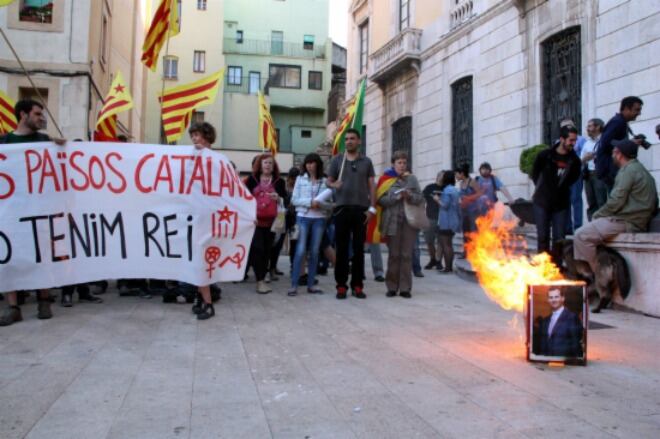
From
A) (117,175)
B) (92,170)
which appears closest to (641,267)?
(117,175)

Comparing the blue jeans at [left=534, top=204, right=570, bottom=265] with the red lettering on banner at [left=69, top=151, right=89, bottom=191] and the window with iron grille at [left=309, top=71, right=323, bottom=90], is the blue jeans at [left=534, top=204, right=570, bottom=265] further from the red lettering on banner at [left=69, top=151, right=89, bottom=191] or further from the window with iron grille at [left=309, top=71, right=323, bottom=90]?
the window with iron grille at [left=309, top=71, right=323, bottom=90]

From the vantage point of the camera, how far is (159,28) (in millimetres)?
8711

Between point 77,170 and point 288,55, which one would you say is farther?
point 288,55

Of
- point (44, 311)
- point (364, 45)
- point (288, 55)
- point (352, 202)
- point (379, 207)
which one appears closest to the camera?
point (44, 311)

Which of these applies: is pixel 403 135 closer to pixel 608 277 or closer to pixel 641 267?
pixel 608 277

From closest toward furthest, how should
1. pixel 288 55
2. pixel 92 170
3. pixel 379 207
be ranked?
1. pixel 92 170
2. pixel 379 207
3. pixel 288 55

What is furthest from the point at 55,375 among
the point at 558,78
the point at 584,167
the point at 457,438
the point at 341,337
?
the point at 558,78

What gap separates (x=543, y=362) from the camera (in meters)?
3.99

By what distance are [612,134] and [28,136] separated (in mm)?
6904

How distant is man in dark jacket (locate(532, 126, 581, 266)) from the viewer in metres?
6.89

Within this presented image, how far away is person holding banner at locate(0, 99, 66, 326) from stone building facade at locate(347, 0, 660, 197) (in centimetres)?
979

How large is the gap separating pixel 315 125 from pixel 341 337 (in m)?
40.4

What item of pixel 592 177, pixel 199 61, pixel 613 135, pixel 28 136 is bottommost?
pixel 592 177

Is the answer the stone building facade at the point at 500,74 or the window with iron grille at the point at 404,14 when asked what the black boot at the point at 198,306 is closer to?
the stone building facade at the point at 500,74
